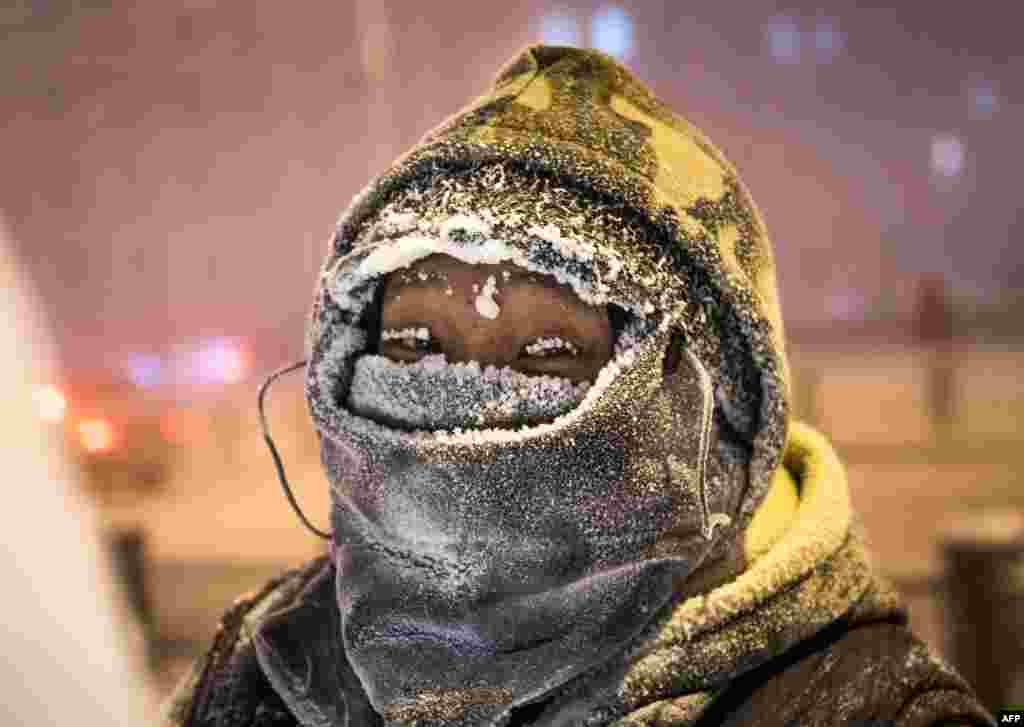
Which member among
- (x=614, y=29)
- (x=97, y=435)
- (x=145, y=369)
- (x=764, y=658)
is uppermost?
(x=614, y=29)

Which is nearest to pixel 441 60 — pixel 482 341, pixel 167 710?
pixel 482 341

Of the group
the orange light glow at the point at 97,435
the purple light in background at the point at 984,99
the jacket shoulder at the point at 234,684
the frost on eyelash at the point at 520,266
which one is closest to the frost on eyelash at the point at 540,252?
the frost on eyelash at the point at 520,266

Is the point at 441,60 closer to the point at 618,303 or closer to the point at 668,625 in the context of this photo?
the point at 618,303

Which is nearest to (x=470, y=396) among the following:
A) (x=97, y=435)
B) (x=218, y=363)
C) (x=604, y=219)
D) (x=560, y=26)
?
(x=604, y=219)

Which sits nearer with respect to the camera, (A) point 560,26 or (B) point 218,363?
(A) point 560,26

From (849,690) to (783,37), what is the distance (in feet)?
10.8

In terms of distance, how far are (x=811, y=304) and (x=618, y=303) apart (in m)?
10.2

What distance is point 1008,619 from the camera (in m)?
3.29

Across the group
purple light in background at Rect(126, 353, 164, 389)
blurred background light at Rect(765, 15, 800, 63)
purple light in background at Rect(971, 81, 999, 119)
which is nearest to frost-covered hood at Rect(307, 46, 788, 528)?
blurred background light at Rect(765, 15, 800, 63)

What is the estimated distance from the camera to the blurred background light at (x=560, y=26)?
12.1 ft

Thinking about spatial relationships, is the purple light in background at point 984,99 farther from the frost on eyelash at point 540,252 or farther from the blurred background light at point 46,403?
the blurred background light at point 46,403

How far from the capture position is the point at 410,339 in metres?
1.47

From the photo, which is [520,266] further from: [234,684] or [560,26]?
[560,26]

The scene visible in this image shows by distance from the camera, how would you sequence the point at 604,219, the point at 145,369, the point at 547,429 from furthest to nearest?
1. the point at 145,369
2. the point at 604,219
3. the point at 547,429
